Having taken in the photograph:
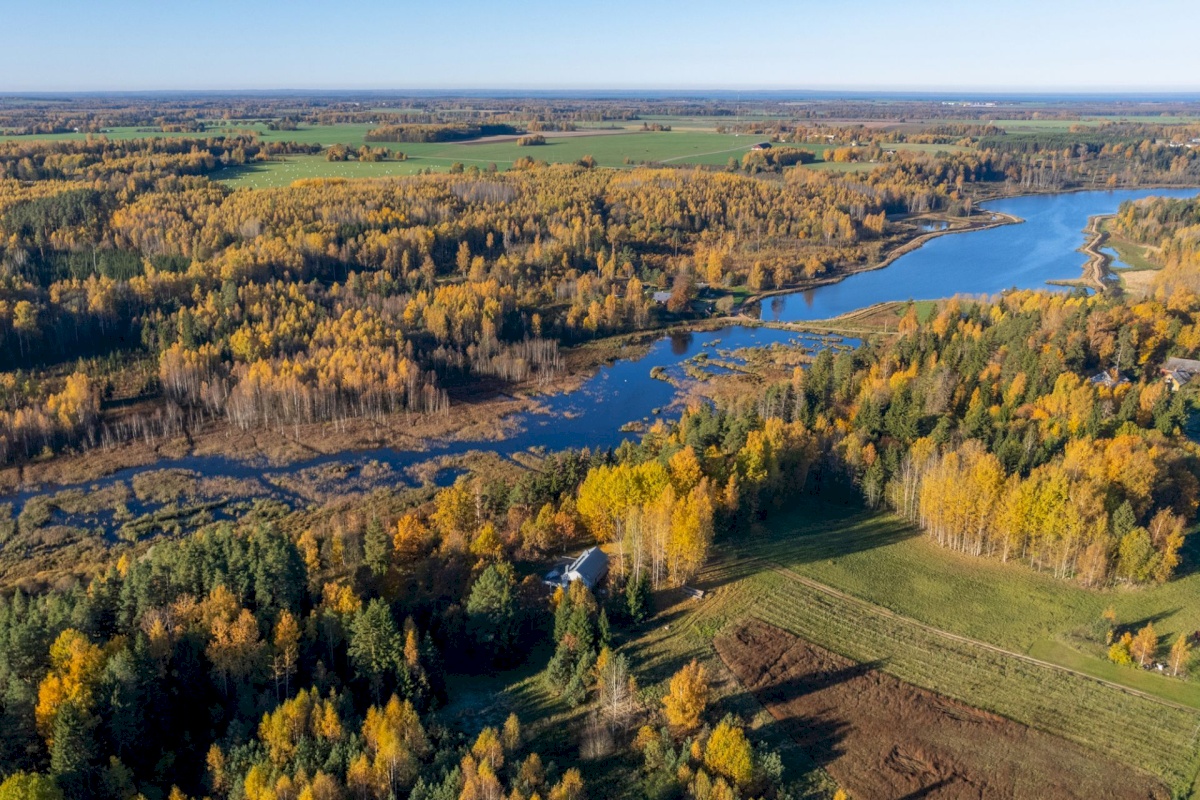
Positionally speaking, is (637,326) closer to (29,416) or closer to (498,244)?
(498,244)

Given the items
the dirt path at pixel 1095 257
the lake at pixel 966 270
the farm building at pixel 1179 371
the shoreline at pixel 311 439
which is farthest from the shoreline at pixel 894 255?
the farm building at pixel 1179 371

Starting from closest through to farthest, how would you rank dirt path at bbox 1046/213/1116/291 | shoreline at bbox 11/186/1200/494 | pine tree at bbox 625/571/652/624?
1. pine tree at bbox 625/571/652/624
2. shoreline at bbox 11/186/1200/494
3. dirt path at bbox 1046/213/1116/291

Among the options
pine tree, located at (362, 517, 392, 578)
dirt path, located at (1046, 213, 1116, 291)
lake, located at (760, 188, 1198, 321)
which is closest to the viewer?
pine tree, located at (362, 517, 392, 578)

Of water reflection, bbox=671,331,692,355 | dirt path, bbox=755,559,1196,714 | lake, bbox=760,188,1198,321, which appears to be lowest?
dirt path, bbox=755,559,1196,714

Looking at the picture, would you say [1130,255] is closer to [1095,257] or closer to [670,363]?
[1095,257]

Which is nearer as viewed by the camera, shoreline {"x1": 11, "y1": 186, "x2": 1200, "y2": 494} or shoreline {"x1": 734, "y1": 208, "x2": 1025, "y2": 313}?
shoreline {"x1": 11, "y1": 186, "x2": 1200, "y2": 494}

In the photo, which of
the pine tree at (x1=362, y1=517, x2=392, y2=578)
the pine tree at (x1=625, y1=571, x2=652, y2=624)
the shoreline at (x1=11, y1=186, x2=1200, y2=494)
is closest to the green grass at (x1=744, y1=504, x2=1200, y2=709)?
the pine tree at (x1=625, y1=571, x2=652, y2=624)

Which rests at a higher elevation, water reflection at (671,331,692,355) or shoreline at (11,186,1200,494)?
water reflection at (671,331,692,355)

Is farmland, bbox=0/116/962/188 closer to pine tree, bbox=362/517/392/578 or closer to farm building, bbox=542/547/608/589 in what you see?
pine tree, bbox=362/517/392/578
